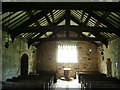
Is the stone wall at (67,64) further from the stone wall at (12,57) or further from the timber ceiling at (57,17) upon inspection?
the stone wall at (12,57)

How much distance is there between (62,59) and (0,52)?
8735mm

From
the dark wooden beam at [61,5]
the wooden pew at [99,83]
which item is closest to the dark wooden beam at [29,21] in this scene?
the dark wooden beam at [61,5]

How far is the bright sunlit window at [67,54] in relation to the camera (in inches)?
600

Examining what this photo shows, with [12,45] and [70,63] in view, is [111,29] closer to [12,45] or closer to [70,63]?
[12,45]

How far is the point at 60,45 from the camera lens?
1538 centimetres

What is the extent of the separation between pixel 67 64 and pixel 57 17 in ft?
19.0

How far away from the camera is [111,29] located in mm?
8156

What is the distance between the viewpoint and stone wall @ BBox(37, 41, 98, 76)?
15234 mm

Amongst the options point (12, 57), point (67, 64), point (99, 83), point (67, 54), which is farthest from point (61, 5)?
point (67, 64)

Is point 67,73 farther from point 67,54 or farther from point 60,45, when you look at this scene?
point 60,45

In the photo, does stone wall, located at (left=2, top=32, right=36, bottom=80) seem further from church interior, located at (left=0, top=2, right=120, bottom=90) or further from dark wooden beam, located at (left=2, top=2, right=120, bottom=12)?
dark wooden beam, located at (left=2, top=2, right=120, bottom=12)

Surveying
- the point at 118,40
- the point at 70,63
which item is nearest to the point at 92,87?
the point at 118,40

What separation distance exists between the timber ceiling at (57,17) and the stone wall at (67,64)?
164cm

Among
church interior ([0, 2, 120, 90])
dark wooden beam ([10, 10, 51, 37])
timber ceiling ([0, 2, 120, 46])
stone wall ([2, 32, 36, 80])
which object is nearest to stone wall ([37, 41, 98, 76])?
church interior ([0, 2, 120, 90])
